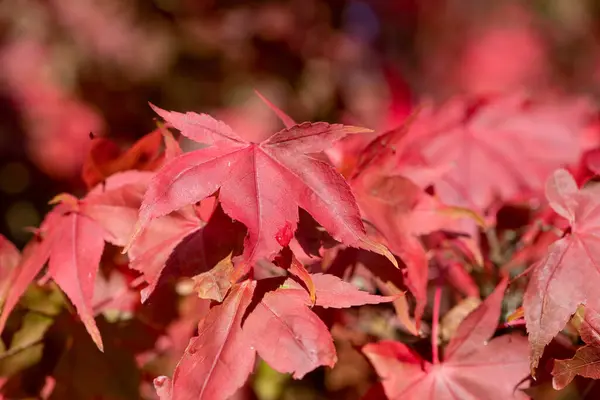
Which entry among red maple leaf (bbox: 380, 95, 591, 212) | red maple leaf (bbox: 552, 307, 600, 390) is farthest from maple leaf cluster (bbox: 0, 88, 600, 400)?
red maple leaf (bbox: 380, 95, 591, 212)

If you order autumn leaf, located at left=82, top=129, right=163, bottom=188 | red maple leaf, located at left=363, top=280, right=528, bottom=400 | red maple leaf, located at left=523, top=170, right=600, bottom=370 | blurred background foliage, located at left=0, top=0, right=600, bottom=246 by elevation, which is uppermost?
red maple leaf, located at left=523, top=170, right=600, bottom=370

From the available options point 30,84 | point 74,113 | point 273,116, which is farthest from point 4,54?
point 273,116

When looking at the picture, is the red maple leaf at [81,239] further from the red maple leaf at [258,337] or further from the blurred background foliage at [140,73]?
the blurred background foliage at [140,73]

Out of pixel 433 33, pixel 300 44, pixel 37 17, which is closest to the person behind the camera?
pixel 37 17

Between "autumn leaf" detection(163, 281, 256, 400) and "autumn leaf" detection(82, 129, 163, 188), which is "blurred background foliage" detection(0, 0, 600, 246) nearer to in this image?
"autumn leaf" detection(82, 129, 163, 188)

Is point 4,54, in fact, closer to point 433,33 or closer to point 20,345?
point 20,345

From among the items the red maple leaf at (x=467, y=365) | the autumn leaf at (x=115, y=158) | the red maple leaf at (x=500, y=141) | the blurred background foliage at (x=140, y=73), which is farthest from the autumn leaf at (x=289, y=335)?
the blurred background foliage at (x=140, y=73)

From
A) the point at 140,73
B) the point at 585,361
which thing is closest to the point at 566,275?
the point at 585,361
